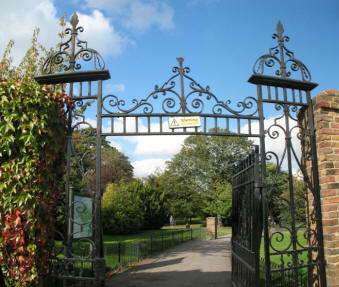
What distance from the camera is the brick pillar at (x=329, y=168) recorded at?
4.72 m

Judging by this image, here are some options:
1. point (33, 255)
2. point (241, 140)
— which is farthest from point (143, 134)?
point (241, 140)

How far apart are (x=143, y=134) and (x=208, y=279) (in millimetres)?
5071

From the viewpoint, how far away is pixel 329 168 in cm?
486

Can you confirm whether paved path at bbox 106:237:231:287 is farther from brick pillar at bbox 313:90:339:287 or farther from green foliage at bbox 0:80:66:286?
green foliage at bbox 0:80:66:286

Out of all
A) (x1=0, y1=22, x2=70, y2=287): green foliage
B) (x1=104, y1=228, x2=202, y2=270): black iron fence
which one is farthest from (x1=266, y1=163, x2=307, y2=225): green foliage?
(x1=104, y1=228, x2=202, y2=270): black iron fence

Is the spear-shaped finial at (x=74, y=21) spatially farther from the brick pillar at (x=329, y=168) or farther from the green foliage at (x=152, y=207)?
the green foliage at (x=152, y=207)

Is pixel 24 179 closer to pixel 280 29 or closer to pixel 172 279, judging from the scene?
pixel 280 29

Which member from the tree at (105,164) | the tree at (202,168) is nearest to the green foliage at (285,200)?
the tree at (202,168)

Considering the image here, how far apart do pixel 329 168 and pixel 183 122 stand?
2.48 meters

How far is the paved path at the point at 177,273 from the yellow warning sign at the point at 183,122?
14.6 feet

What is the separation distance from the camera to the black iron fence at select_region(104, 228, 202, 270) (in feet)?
30.7

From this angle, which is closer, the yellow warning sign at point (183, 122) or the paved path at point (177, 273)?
the yellow warning sign at point (183, 122)

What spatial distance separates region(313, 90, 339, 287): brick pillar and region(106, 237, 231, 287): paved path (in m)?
3.36

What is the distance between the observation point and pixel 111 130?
16.5ft
